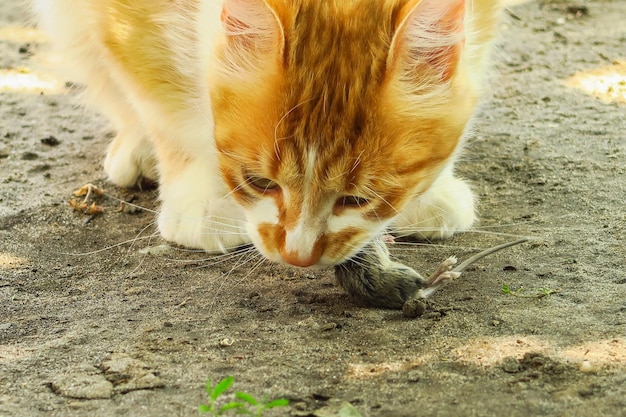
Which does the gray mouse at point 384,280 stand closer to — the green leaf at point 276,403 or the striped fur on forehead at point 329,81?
the striped fur on forehead at point 329,81

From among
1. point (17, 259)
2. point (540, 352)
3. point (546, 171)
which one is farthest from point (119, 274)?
point (546, 171)

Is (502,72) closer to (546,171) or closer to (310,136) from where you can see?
(546,171)

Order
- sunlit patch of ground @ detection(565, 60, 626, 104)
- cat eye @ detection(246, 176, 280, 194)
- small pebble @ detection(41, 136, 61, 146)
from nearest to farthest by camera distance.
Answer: cat eye @ detection(246, 176, 280, 194) < small pebble @ detection(41, 136, 61, 146) < sunlit patch of ground @ detection(565, 60, 626, 104)

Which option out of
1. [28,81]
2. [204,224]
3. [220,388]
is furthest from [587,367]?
[28,81]

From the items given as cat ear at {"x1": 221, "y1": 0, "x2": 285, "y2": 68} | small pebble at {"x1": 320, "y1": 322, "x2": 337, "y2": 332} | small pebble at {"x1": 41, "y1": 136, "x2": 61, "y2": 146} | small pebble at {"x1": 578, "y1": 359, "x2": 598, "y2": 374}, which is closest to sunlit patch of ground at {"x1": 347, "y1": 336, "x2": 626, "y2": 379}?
small pebble at {"x1": 578, "y1": 359, "x2": 598, "y2": 374}

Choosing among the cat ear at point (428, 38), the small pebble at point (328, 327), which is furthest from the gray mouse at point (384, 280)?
the cat ear at point (428, 38)

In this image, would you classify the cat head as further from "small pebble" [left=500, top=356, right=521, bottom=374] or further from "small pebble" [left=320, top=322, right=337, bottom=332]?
"small pebble" [left=500, top=356, right=521, bottom=374]

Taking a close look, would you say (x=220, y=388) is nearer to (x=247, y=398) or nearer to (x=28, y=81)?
(x=247, y=398)

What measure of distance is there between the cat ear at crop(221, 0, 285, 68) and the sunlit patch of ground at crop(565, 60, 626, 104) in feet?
8.47

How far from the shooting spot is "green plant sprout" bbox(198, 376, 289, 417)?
1531 mm

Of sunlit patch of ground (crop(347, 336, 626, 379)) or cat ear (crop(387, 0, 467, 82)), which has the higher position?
cat ear (crop(387, 0, 467, 82))

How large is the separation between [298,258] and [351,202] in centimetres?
22

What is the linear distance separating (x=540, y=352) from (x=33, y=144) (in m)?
2.87

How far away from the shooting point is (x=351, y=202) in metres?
2.09
